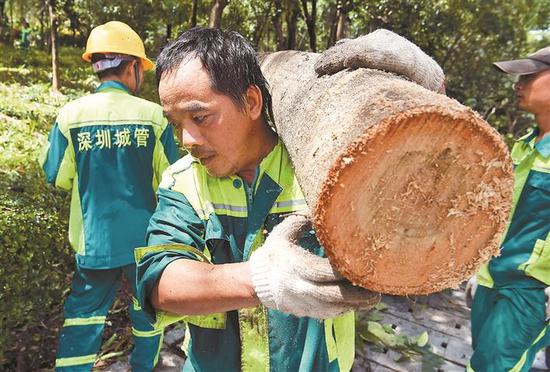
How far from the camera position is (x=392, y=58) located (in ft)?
4.43

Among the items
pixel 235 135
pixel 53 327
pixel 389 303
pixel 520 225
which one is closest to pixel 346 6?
pixel 389 303

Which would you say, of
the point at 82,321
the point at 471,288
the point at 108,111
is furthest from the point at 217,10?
the point at 471,288

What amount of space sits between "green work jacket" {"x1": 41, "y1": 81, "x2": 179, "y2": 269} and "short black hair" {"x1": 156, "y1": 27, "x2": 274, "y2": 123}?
1.53 metres

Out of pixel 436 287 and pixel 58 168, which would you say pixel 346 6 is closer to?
pixel 58 168

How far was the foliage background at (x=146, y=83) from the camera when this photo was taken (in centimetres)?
279

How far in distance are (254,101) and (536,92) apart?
84.8 inches

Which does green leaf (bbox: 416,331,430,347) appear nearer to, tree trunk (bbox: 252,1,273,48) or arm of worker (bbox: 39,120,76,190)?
arm of worker (bbox: 39,120,76,190)

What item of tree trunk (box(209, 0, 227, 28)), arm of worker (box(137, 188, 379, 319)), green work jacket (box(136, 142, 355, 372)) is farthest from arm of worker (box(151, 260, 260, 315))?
tree trunk (box(209, 0, 227, 28))

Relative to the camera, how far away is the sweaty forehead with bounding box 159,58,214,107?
4.41 ft

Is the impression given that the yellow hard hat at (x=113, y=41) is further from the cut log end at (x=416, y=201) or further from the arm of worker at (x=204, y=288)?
Result: the cut log end at (x=416, y=201)

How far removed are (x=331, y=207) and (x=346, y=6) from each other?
8.42 m

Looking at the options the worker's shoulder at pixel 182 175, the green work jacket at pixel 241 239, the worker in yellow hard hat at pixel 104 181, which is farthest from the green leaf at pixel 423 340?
the worker's shoulder at pixel 182 175

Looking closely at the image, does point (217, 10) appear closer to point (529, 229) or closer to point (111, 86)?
point (111, 86)

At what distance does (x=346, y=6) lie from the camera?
8.66 meters
